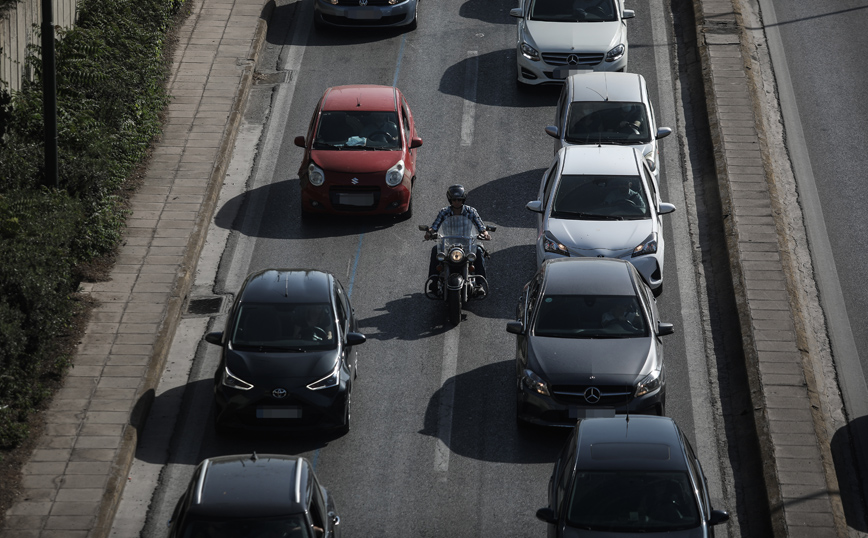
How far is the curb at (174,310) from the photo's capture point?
12.8 metres

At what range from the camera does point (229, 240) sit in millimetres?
18703

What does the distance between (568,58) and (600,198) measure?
6178mm

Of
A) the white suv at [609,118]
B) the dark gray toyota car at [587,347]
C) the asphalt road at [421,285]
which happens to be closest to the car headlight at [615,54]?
the asphalt road at [421,285]

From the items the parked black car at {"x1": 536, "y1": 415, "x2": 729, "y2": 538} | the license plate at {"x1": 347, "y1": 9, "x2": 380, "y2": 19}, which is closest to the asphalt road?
the license plate at {"x1": 347, "y1": 9, "x2": 380, "y2": 19}

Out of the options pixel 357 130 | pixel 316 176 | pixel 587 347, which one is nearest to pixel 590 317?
pixel 587 347

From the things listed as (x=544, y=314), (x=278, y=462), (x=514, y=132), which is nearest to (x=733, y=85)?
(x=514, y=132)

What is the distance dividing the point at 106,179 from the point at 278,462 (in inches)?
325

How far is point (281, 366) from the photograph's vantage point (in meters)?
13.8

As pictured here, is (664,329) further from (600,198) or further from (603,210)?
(600,198)

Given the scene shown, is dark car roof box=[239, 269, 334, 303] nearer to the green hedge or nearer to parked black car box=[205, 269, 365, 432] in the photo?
parked black car box=[205, 269, 365, 432]

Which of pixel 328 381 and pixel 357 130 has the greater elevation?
pixel 357 130

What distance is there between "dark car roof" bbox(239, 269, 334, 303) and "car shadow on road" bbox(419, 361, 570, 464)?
198 cm

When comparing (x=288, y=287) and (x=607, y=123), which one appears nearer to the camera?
(x=288, y=287)

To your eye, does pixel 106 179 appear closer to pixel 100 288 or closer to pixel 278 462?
pixel 100 288
